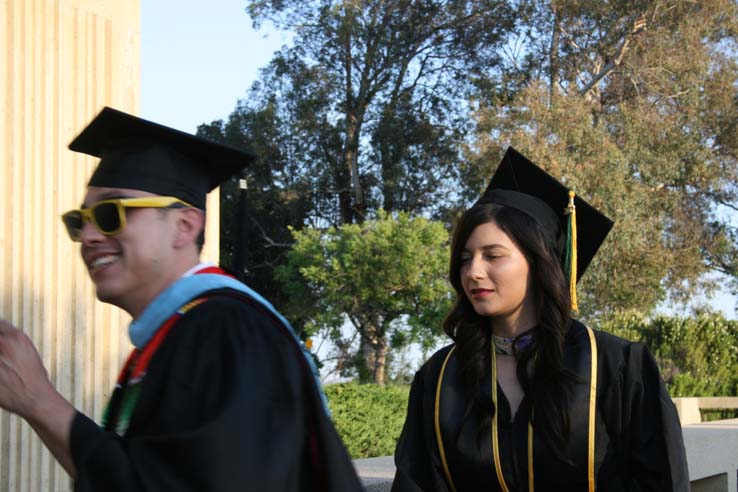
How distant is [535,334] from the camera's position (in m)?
3.49

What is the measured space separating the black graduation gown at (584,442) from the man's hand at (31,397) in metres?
1.69

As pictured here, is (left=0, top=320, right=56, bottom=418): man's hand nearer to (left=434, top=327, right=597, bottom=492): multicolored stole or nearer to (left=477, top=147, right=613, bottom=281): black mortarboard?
(left=434, top=327, right=597, bottom=492): multicolored stole

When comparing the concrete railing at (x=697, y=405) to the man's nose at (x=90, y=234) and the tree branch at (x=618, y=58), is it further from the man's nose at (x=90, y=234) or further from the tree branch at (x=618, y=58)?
the tree branch at (x=618, y=58)

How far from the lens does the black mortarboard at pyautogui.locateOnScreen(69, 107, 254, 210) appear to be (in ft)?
7.30

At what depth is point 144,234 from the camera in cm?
211

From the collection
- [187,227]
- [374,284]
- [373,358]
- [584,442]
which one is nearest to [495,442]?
[584,442]

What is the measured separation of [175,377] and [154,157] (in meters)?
0.63

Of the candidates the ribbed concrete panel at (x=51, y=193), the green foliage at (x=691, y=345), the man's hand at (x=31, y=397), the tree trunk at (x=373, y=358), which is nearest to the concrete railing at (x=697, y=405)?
the green foliage at (x=691, y=345)

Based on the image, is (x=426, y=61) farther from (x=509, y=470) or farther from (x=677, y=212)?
(x=509, y=470)

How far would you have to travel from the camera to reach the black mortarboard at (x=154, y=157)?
7.30ft

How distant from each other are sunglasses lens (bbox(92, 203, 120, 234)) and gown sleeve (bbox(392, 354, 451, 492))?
1.66m

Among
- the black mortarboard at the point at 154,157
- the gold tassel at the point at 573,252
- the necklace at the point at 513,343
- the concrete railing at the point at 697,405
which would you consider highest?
the black mortarboard at the point at 154,157

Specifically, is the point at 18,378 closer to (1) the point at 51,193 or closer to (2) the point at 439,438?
(2) the point at 439,438

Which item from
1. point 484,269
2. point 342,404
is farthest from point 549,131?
point 484,269
